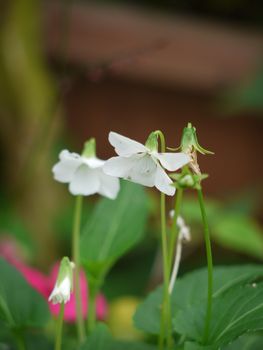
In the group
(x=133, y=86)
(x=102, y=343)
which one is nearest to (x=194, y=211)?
(x=102, y=343)

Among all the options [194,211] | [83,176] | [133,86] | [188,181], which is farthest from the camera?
[133,86]

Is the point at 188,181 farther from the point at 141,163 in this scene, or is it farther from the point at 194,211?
the point at 194,211

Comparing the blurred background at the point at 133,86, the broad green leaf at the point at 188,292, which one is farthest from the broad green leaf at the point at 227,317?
the blurred background at the point at 133,86

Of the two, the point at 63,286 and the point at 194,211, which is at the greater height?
the point at 194,211

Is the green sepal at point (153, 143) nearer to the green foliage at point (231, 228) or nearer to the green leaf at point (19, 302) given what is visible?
the green leaf at point (19, 302)

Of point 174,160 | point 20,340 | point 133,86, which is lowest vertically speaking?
point 20,340

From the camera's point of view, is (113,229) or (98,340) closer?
(98,340)

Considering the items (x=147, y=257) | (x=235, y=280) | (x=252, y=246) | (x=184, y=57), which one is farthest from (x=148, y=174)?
(x=184, y=57)

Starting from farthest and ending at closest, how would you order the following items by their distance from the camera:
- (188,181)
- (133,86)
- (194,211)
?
(133,86) → (194,211) → (188,181)
